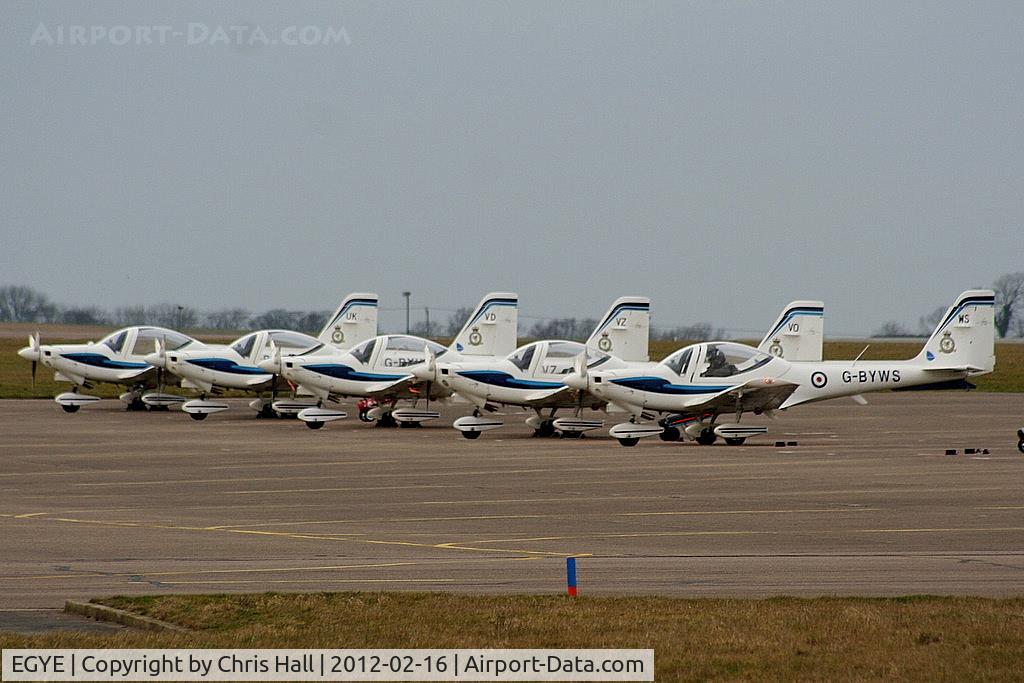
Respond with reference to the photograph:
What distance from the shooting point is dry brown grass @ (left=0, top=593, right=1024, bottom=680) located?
27.7ft

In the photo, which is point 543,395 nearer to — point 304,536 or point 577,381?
point 577,381

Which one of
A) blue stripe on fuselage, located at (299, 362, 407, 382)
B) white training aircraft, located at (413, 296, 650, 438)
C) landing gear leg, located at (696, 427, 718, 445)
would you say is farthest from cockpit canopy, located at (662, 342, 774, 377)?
blue stripe on fuselage, located at (299, 362, 407, 382)

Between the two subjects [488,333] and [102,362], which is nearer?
[488,333]

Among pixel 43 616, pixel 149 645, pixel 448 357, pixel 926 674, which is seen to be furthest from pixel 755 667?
pixel 448 357

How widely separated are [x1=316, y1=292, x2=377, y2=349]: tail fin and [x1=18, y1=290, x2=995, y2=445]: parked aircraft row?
0.04m

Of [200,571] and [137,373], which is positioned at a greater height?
[137,373]

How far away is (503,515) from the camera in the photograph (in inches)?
679

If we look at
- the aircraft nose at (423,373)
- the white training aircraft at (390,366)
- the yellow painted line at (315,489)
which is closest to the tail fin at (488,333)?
the white training aircraft at (390,366)

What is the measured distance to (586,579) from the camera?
40.1 ft

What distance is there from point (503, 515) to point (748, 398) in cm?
1309

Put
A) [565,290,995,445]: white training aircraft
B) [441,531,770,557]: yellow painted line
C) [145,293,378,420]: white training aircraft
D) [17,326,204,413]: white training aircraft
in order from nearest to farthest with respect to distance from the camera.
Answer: [441,531,770,557]: yellow painted line < [565,290,995,445]: white training aircraft < [145,293,378,420]: white training aircraft < [17,326,204,413]: white training aircraft

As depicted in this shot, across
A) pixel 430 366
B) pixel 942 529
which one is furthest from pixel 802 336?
pixel 942 529

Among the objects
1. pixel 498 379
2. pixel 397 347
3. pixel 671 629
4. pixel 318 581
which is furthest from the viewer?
pixel 397 347

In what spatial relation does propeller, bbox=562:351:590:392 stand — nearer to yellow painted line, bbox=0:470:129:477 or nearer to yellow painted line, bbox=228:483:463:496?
yellow painted line, bbox=228:483:463:496
